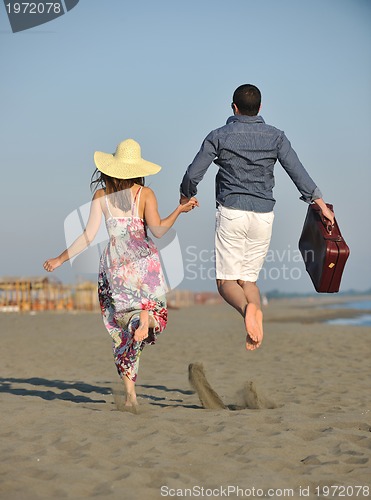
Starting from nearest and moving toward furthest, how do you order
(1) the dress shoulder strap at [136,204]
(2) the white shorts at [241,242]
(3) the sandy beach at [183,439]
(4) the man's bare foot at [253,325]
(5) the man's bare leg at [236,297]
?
(3) the sandy beach at [183,439], (4) the man's bare foot at [253,325], (5) the man's bare leg at [236,297], (2) the white shorts at [241,242], (1) the dress shoulder strap at [136,204]

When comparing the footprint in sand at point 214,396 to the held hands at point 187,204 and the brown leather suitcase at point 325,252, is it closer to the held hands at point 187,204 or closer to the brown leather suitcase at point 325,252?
the brown leather suitcase at point 325,252

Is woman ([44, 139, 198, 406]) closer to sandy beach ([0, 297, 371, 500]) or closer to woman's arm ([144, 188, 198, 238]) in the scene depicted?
woman's arm ([144, 188, 198, 238])

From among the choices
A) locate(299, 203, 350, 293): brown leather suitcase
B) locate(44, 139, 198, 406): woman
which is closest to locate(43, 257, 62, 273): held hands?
locate(44, 139, 198, 406): woman

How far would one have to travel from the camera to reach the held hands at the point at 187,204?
558 cm

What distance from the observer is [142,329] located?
542 centimetres

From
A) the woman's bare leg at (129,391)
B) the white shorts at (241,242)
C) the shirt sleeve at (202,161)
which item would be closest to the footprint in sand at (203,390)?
the woman's bare leg at (129,391)

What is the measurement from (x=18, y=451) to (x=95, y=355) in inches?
343

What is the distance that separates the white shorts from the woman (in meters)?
0.31

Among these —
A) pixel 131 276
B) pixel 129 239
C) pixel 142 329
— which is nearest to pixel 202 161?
pixel 129 239

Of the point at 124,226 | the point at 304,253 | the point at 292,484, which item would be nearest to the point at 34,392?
the point at 124,226

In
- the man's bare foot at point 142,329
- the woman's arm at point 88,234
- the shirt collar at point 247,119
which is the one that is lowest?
the man's bare foot at point 142,329

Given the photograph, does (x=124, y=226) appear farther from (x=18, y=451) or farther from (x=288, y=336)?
(x=288, y=336)

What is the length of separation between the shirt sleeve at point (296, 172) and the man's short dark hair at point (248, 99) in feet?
0.99

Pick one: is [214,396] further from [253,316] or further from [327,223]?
[327,223]
